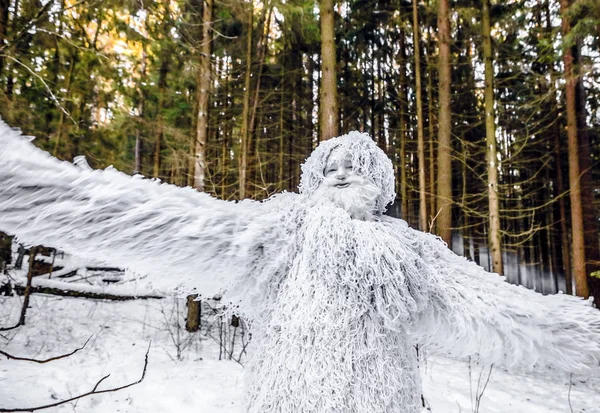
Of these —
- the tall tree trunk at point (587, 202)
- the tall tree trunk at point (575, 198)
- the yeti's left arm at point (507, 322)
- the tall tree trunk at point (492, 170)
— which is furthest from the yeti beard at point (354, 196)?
the tall tree trunk at point (587, 202)

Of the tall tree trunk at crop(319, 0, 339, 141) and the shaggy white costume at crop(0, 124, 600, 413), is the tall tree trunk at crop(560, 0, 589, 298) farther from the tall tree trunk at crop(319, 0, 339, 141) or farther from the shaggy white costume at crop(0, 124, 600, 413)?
the shaggy white costume at crop(0, 124, 600, 413)

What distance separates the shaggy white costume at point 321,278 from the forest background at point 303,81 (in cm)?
121

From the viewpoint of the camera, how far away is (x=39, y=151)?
97 cm

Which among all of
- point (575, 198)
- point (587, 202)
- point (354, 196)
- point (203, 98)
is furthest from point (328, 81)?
point (587, 202)

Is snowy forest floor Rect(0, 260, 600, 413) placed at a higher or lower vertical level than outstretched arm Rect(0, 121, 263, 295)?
lower

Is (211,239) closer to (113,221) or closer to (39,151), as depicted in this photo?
(113,221)

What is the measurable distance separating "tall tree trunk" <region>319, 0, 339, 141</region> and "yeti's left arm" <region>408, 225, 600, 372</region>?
3.59 meters

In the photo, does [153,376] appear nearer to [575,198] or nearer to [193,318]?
[193,318]

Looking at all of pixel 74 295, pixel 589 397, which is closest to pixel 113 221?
pixel 74 295

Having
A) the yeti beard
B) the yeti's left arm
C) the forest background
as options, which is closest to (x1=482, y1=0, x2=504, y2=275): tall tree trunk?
the forest background

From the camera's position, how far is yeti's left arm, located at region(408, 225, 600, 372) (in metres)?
1.42

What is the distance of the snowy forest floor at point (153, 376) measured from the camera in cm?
388

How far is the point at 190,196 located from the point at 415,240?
1.03 m

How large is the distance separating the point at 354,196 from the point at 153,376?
4.49 m
